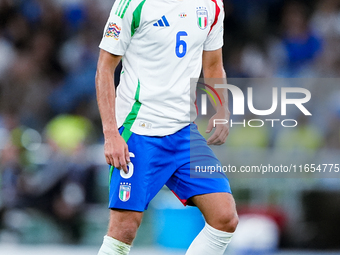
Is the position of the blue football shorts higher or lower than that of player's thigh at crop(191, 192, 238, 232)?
higher

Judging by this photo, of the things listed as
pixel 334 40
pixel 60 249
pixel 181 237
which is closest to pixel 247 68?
pixel 334 40

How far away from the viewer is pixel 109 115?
2979 millimetres

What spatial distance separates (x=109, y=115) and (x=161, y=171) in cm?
46

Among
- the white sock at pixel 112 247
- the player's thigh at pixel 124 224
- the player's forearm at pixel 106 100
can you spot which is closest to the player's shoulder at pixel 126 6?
the player's forearm at pixel 106 100

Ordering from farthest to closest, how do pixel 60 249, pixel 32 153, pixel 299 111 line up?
pixel 299 111, pixel 32 153, pixel 60 249

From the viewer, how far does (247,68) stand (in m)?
8.06

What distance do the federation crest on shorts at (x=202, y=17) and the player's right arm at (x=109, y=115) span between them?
21.4 inches

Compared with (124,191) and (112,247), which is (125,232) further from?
(124,191)

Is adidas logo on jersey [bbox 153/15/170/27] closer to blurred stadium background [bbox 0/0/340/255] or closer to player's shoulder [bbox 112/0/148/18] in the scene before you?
player's shoulder [bbox 112/0/148/18]

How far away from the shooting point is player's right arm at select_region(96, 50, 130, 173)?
2.94m

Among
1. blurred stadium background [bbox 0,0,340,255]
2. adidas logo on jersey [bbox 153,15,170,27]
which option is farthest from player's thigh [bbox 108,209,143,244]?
blurred stadium background [bbox 0,0,340,255]

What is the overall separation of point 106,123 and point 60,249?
3412mm

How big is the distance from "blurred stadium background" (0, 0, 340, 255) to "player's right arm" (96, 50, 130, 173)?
318 cm

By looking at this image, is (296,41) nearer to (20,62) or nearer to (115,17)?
(20,62)
